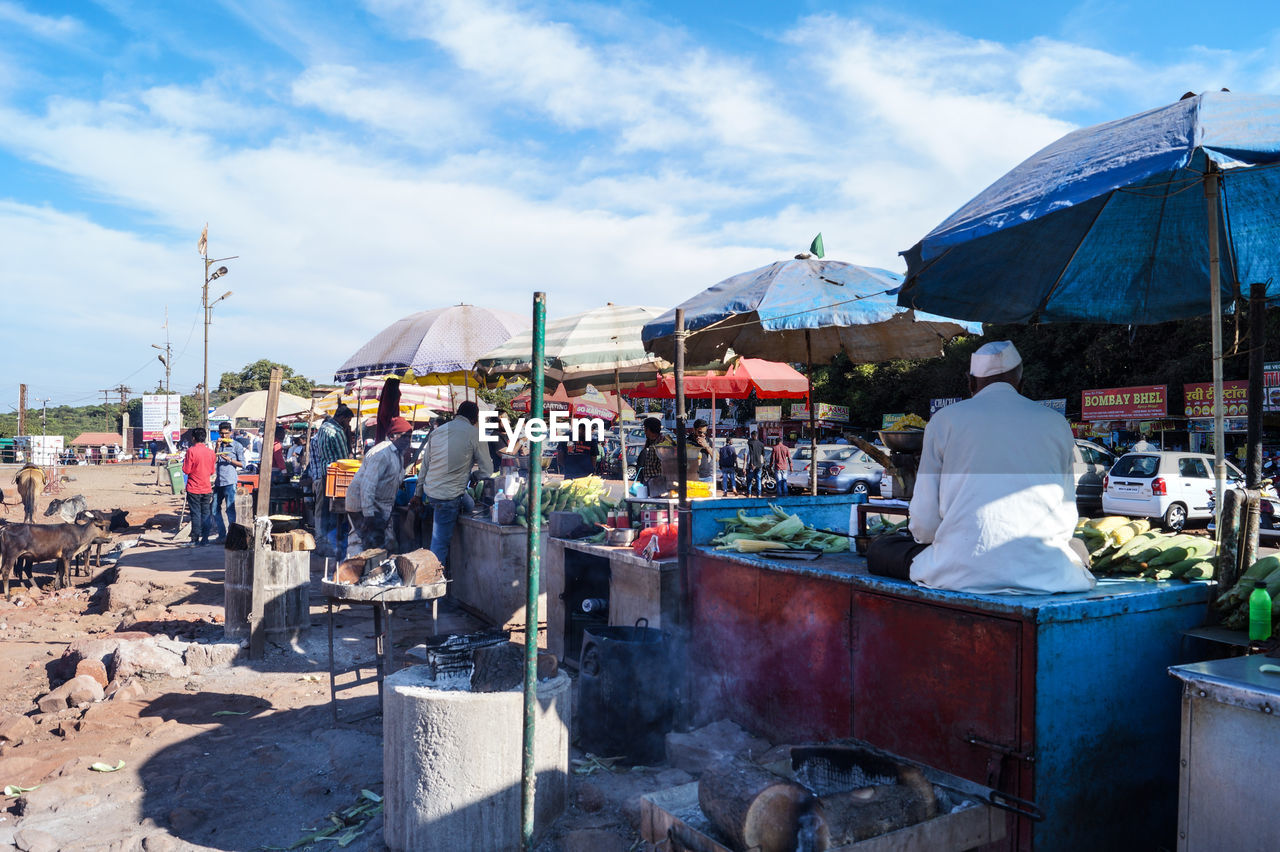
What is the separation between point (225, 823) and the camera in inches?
163

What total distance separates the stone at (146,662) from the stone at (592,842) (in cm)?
462

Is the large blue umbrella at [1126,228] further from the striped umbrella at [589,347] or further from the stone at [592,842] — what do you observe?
the striped umbrella at [589,347]

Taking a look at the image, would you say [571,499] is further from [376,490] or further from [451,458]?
[376,490]

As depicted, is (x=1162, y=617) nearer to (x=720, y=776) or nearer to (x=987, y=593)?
(x=987, y=593)

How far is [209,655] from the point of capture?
6.92 m

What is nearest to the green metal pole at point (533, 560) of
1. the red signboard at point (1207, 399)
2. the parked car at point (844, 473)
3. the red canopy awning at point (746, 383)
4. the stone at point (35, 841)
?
the stone at point (35, 841)

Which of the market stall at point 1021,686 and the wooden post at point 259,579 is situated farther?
the wooden post at point 259,579

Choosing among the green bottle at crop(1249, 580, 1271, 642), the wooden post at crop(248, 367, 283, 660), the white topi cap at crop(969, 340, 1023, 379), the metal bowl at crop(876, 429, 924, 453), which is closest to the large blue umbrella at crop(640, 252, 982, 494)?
the metal bowl at crop(876, 429, 924, 453)

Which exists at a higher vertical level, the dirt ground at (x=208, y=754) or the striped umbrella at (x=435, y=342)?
the striped umbrella at (x=435, y=342)

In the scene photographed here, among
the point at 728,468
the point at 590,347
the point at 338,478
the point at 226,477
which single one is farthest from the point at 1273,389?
the point at 226,477

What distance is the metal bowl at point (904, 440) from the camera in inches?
165

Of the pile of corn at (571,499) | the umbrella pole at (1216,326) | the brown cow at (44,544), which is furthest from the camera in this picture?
the brown cow at (44,544)

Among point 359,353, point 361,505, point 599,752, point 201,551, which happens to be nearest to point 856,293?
point 599,752

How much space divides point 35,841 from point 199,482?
10479 mm
